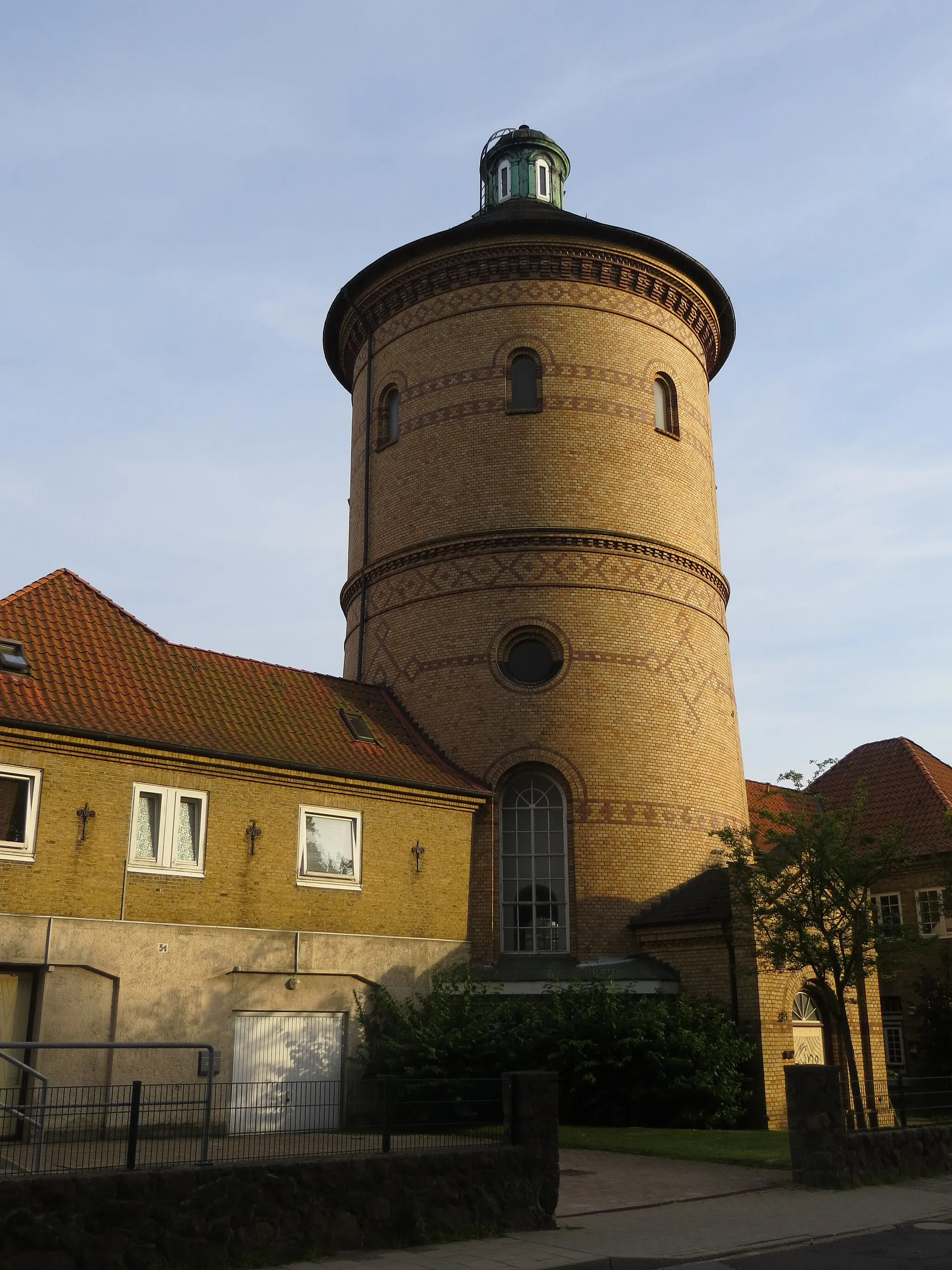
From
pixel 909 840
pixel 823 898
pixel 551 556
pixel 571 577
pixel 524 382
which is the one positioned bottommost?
pixel 823 898

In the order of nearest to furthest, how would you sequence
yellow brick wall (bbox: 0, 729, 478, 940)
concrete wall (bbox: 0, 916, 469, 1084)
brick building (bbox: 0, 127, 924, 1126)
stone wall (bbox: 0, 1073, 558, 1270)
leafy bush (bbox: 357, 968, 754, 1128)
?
stone wall (bbox: 0, 1073, 558, 1270), concrete wall (bbox: 0, 916, 469, 1084), yellow brick wall (bbox: 0, 729, 478, 940), brick building (bbox: 0, 127, 924, 1126), leafy bush (bbox: 357, 968, 754, 1128)

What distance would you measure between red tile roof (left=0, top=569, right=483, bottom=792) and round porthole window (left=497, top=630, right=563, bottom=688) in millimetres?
2154

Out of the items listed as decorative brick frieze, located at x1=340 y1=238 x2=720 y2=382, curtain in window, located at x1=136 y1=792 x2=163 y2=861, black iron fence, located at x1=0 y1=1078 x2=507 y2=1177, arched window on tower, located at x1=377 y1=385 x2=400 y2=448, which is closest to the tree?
black iron fence, located at x1=0 y1=1078 x2=507 y2=1177

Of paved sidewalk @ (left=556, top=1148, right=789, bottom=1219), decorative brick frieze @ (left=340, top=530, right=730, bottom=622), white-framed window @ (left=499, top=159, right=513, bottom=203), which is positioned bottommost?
paved sidewalk @ (left=556, top=1148, right=789, bottom=1219)

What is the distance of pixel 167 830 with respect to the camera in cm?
1780

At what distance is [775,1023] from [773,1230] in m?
8.72

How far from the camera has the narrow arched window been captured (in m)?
24.7

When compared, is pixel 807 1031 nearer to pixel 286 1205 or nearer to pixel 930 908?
pixel 930 908

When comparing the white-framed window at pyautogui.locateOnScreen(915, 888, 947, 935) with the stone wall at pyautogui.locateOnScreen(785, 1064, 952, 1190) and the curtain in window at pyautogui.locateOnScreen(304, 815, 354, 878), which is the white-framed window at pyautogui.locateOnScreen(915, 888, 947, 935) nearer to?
the stone wall at pyautogui.locateOnScreen(785, 1064, 952, 1190)

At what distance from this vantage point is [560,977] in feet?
68.1

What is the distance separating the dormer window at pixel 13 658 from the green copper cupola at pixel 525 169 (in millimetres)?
16678

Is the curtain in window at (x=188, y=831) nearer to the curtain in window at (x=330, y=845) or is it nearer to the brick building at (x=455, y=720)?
the brick building at (x=455, y=720)

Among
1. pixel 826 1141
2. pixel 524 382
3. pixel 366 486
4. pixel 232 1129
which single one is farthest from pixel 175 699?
pixel 826 1141

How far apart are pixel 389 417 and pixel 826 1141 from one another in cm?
1780
